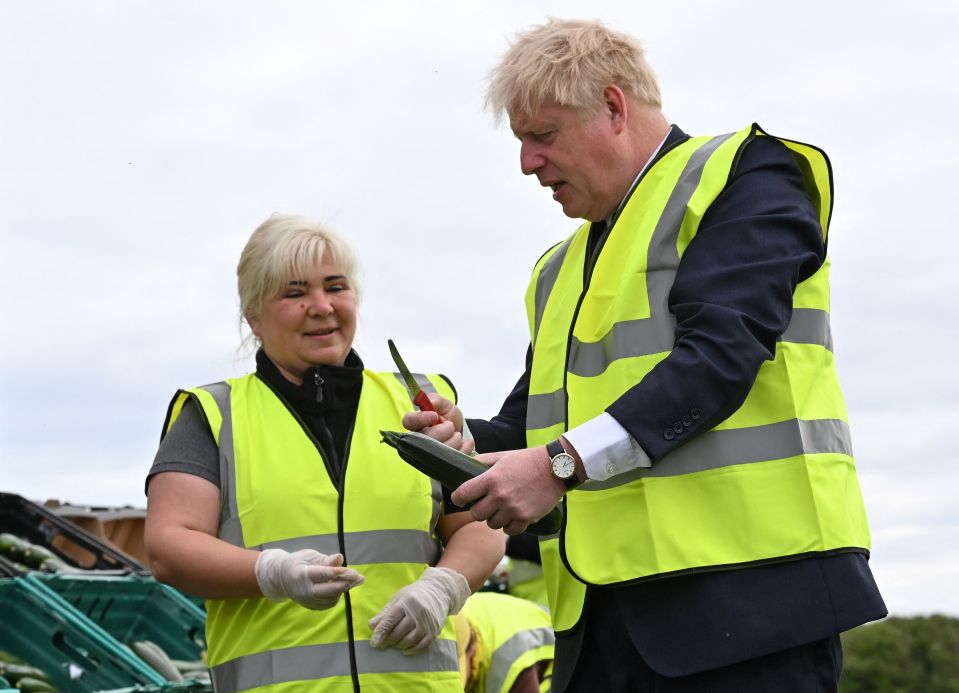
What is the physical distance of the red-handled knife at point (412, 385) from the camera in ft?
10.6

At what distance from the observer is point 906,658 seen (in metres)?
10.3

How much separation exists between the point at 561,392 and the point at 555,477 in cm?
44

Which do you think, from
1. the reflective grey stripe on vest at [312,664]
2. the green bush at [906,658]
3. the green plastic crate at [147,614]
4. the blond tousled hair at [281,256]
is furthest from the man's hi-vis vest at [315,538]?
the green bush at [906,658]

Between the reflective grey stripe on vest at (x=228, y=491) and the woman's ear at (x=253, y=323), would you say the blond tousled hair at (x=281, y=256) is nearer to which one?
the woman's ear at (x=253, y=323)

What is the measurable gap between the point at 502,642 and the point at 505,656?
0.24 ft

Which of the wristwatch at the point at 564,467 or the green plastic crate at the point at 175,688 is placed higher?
the wristwatch at the point at 564,467

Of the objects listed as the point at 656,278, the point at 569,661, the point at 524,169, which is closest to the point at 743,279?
the point at 656,278

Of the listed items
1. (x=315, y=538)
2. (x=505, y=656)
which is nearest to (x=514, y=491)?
(x=315, y=538)

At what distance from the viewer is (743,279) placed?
8.71 ft

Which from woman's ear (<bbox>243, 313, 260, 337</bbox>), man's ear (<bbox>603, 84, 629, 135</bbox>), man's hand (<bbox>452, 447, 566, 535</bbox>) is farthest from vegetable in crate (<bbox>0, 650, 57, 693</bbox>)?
man's ear (<bbox>603, 84, 629, 135</bbox>)

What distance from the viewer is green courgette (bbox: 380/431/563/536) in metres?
2.75

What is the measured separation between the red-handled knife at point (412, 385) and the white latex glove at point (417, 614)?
502 mm

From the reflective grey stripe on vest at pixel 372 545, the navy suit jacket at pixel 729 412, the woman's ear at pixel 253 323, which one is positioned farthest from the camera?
the woman's ear at pixel 253 323

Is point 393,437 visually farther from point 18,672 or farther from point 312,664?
point 18,672
